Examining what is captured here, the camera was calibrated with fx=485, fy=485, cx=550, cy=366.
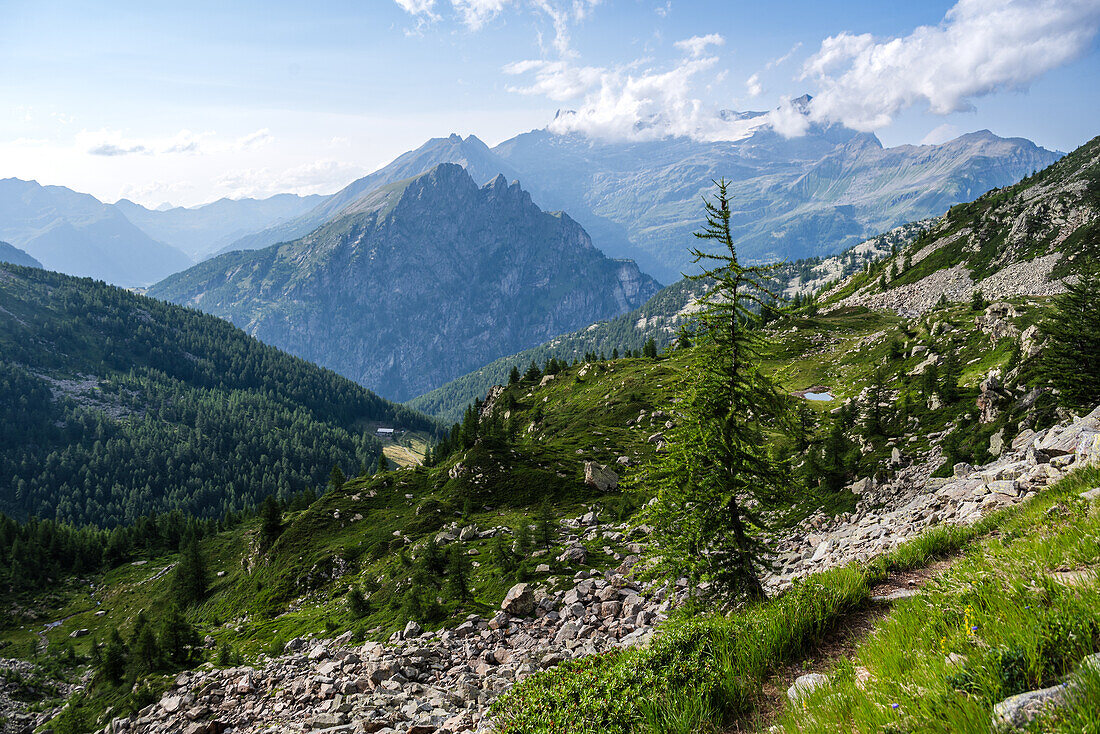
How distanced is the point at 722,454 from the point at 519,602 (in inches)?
481

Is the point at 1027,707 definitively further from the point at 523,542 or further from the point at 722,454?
the point at 523,542

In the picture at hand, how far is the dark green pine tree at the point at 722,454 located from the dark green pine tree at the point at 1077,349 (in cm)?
1553

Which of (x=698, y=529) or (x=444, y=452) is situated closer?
(x=698, y=529)

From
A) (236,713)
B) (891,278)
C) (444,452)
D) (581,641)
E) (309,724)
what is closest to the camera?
(309,724)

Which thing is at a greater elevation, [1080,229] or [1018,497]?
[1080,229]

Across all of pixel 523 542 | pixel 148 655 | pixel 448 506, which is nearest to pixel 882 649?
pixel 523 542

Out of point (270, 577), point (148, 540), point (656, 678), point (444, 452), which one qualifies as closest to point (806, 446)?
point (656, 678)

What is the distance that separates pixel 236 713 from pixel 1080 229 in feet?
446

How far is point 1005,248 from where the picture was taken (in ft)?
335

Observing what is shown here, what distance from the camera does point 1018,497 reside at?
12.7 metres

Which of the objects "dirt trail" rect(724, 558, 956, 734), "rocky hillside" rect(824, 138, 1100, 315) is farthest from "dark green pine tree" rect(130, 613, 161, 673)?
"rocky hillside" rect(824, 138, 1100, 315)

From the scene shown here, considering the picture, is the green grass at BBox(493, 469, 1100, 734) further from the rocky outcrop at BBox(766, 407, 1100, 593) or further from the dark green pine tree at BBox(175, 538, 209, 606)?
the dark green pine tree at BBox(175, 538, 209, 606)

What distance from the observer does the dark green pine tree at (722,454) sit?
14023 mm

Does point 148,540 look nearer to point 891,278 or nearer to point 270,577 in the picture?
point 270,577
